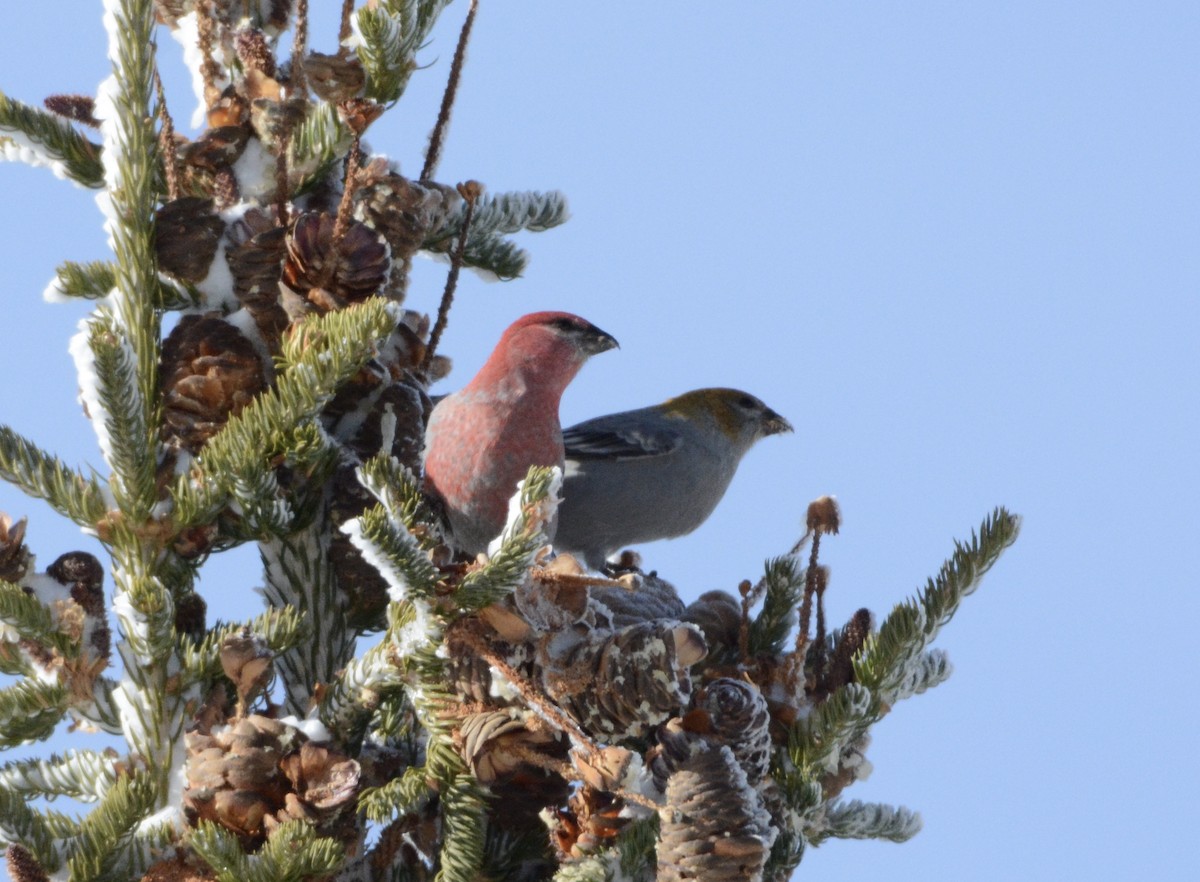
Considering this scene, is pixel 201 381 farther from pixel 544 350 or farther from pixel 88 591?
pixel 544 350

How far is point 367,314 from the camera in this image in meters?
2.33

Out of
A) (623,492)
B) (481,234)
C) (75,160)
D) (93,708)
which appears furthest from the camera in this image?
(623,492)

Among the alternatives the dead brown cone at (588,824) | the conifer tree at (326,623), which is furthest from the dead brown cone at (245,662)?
the dead brown cone at (588,824)

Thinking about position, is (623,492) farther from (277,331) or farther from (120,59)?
(120,59)

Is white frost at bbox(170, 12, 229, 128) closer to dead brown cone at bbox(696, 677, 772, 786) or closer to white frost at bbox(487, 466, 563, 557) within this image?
white frost at bbox(487, 466, 563, 557)

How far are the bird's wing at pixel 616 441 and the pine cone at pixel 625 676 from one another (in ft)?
8.26

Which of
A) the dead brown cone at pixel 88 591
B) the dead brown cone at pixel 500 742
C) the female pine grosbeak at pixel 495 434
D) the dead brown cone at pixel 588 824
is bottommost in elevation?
the dead brown cone at pixel 588 824

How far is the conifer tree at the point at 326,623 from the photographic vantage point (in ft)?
7.18

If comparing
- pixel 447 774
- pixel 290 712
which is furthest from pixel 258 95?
pixel 447 774

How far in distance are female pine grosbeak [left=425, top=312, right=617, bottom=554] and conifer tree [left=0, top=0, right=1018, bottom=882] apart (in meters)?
0.19

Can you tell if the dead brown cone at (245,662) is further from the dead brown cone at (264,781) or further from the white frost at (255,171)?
the white frost at (255,171)

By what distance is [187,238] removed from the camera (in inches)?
111

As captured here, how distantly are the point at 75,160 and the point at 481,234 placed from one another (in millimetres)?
968

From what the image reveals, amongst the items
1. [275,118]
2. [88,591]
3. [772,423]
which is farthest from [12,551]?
[772,423]
